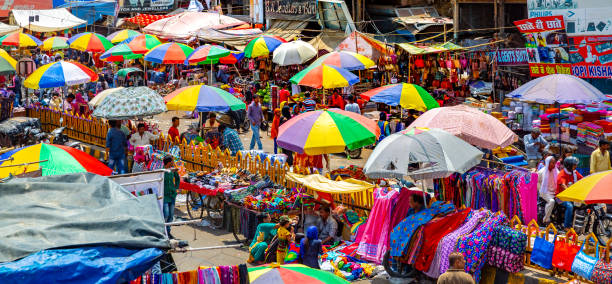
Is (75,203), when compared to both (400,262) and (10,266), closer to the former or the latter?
(10,266)

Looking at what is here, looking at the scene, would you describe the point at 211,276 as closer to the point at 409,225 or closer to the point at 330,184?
the point at 409,225

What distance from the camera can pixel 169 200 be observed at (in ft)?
39.6

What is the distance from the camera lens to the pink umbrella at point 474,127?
11562 mm

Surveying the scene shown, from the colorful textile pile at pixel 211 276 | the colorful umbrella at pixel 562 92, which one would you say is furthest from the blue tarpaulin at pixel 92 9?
the colorful textile pile at pixel 211 276

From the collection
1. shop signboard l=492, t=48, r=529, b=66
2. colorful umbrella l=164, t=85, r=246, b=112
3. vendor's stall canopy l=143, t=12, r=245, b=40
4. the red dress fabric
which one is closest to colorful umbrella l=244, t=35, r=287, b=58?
vendor's stall canopy l=143, t=12, r=245, b=40

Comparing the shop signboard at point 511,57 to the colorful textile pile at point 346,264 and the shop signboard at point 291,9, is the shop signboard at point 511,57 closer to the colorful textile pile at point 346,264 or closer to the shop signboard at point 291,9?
the shop signboard at point 291,9

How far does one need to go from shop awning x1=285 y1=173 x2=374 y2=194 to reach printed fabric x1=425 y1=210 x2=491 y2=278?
1852mm

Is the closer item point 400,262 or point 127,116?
point 400,262

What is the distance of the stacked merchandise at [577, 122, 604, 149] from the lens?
14896mm

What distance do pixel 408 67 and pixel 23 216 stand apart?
18332 mm

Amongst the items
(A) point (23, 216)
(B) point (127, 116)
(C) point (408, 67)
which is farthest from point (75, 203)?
(C) point (408, 67)

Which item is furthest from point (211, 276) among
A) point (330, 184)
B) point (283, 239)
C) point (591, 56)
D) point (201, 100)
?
point (591, 56)

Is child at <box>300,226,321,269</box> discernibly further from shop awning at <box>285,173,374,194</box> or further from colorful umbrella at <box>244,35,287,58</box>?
colorful umbrella at <box>244,35,287,58</box>

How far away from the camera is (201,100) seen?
1520 centimetres
